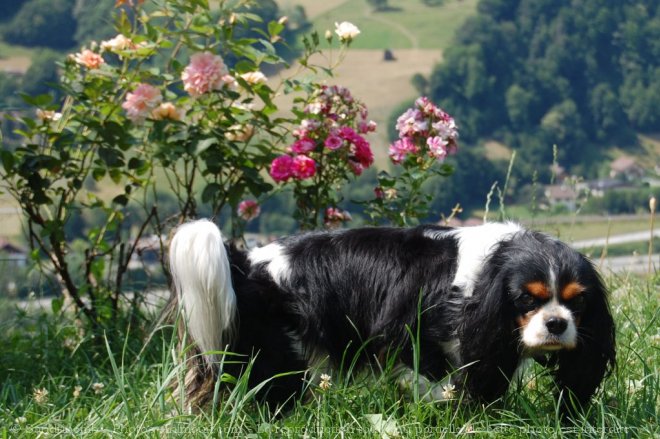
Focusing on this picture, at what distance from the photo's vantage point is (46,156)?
4809mm

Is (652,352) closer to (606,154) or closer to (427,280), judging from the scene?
(427,280)

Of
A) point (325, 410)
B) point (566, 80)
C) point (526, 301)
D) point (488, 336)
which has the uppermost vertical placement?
Answer: point (526, 301)

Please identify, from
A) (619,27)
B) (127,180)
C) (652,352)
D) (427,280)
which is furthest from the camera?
(619,27)

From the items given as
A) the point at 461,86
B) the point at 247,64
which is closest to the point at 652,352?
the point at 247,64

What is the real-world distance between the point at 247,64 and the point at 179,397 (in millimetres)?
1947

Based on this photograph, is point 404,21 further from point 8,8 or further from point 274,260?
point 274,260

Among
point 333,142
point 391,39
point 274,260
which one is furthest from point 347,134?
point 391,39

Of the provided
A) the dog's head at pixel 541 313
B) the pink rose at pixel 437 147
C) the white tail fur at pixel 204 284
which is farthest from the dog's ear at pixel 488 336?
the pink rose at pixel 437 147

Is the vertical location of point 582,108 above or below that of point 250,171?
below

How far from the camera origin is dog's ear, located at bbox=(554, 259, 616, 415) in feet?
11.4

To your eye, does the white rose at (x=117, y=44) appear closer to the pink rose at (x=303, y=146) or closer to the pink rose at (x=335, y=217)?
the pink rose at (x=303, y=146)

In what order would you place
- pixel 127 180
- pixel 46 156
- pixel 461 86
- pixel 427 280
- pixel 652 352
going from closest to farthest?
pixel 427 280 < pixel 652 352 < pixel 46 156 < pixel 127 180 < pixel 461 86

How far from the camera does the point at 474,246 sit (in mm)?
3574

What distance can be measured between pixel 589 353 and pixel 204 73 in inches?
86.1
